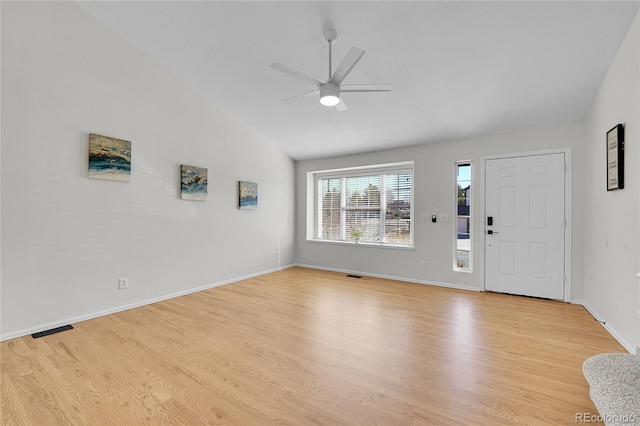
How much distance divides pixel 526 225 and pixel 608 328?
1558mm

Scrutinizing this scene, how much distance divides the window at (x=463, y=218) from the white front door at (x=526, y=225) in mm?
285

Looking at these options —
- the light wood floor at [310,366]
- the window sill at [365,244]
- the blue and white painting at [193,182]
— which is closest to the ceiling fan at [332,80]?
the light wood floor at [310,366]

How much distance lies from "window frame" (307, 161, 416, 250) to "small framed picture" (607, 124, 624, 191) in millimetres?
2578

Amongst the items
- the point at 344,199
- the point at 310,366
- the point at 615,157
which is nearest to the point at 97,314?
the point at 310,366

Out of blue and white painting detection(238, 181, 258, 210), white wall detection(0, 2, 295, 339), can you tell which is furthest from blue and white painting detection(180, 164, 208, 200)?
blue and white painting detection(238, 181, 258, 210)

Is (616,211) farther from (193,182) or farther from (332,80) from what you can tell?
(193,182)

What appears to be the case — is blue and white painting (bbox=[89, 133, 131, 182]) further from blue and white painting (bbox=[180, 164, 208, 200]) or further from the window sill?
the window sill

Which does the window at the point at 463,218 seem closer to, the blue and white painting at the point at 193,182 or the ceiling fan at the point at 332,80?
the ceiling fan at the point at 332,80

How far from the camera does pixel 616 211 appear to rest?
2.71m

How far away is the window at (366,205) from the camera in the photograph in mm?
5469

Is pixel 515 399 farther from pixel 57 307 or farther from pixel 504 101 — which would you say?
pixel 57 307

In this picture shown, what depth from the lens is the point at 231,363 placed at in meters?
2.30

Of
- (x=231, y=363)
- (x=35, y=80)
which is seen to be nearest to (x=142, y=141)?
(x=35, y=80)

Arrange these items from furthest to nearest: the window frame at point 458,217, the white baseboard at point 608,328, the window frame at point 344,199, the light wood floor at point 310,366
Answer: the window frame at point 344,199
the window frame at point 458,217
the white baseboard at point 608,328
the light wood floor at point 310,366
